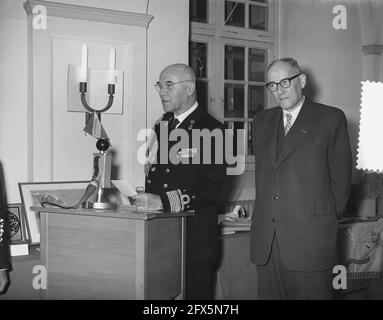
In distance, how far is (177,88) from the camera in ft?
6.98

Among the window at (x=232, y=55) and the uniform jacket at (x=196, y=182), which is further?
the window at (x=232, y=55)

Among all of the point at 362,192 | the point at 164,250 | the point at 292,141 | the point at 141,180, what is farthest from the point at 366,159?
the point at 164,250

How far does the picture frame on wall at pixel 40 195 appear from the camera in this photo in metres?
2.42

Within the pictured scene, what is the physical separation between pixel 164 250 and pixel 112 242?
7.3 inches

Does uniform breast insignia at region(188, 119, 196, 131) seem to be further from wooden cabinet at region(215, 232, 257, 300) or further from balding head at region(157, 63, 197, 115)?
wooden cabinet at region(215, 232, 257, 300)

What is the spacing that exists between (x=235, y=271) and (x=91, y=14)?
156 cm

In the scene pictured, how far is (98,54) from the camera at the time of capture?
2686mm

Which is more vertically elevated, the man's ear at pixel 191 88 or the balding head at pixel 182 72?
the balding head at pixel 182 72

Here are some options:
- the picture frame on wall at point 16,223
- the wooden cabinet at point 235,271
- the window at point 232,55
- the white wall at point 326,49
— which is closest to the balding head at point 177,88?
the picture frame on wall at point 16,223

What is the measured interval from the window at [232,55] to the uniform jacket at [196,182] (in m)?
1.48

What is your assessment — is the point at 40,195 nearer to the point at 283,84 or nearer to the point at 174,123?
the point at 174,123

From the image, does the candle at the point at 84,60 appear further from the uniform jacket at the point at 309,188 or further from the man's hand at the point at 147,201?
the uniform jacket at the point at 309,188

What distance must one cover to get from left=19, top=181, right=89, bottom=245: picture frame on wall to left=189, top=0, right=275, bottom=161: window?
1.35 m

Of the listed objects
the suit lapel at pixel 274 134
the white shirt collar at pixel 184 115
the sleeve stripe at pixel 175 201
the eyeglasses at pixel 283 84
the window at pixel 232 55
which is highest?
the window at pixel 232 55
